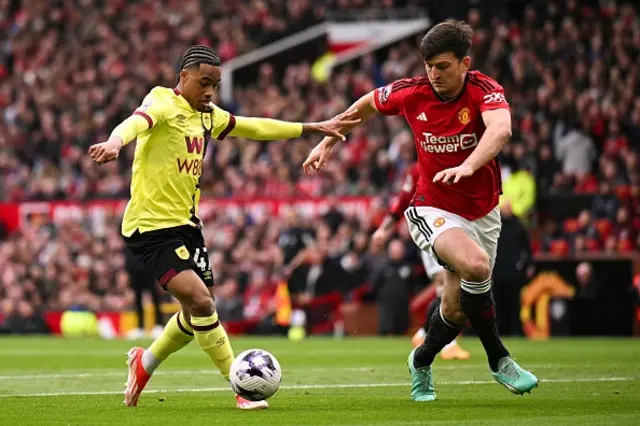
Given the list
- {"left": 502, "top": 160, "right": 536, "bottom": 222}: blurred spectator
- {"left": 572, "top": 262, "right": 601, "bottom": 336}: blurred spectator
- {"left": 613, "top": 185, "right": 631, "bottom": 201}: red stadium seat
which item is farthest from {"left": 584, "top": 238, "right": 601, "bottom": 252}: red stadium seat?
{"left": 502, "top": 160, "right": 536, "bottom": 222}: blurred spectator

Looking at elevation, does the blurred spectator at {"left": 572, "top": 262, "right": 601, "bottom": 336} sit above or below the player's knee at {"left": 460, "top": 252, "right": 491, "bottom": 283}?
below

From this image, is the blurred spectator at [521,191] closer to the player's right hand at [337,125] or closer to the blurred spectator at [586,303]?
the blurred spectator at [586,303]

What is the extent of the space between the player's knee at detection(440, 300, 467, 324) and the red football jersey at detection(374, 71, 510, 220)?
60 cm

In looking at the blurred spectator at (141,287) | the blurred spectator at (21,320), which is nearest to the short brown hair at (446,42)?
the blurred spectator at (141,287)

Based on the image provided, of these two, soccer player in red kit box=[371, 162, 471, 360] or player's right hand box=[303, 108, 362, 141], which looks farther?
soccer player in red kit box=[371, 162, 471, 360]

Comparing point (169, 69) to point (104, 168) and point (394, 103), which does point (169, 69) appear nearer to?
point (104, 168)

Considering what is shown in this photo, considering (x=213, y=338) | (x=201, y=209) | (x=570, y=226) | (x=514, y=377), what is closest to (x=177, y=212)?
(x=213, y=338)

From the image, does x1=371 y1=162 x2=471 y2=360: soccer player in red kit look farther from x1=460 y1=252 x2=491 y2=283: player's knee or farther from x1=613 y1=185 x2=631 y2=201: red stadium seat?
x1=613 y1=185 x2=631 y2=201: red stadium seat

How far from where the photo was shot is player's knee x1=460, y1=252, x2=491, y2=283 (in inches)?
332

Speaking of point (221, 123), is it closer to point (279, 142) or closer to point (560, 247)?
point (560, 247)

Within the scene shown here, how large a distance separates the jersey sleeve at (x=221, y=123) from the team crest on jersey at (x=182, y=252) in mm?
890

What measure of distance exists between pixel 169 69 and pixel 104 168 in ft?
11.7

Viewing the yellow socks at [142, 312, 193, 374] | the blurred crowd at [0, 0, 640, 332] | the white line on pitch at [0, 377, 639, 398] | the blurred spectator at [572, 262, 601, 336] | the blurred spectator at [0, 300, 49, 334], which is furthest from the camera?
the blurred spectator at [0, 300, 49, 334]

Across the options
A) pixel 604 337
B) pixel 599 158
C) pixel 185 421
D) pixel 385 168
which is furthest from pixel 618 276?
pixel 185 421
